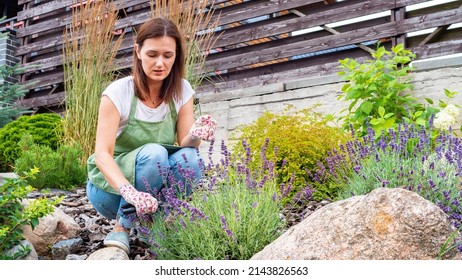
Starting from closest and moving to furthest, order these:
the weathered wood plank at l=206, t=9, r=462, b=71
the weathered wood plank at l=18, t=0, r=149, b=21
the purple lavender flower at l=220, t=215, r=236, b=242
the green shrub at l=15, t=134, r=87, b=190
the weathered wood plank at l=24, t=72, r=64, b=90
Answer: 1. the purple lavender flower at l=220, t=215, r=236, b=242
2. the green shrub at l=15, t=134, r=87, b=190
3. the weathered wood plank at l=206, t=9, r=462, b=71
4. the weathered wood plank at l=24, t=72, r=64, b=90
5. the weathered wood plank at l=18, t=0, r=149, b=21

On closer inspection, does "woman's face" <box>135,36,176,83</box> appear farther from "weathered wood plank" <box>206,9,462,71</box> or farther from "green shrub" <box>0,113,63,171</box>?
"green shrub" <box>0,113,63,171</box>

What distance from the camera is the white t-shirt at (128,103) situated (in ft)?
7.25

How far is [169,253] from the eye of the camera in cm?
200

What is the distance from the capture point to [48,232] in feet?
8.35

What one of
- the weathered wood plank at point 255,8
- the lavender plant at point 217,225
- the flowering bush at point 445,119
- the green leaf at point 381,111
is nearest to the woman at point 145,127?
the lavender plant at point 217,225

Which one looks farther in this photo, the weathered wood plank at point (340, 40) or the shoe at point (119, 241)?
the weathered wood plank at point (340, 40)

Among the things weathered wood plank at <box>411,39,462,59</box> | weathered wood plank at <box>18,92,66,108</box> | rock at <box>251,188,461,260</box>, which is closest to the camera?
rock at <box>251,188,461,260</box>

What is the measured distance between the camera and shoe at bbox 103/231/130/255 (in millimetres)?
2189

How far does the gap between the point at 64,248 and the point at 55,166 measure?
1.73 metres

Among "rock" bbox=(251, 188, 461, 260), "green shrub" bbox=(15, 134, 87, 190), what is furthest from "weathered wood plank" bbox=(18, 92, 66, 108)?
"rock" bbox=(251, 188, 461, 260)

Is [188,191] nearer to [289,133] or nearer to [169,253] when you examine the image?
[169,253]

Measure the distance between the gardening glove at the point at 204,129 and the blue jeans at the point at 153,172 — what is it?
0.37ft

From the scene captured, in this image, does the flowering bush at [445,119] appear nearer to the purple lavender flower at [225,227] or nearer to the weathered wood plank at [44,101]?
the purple lavender flower at [225,227]

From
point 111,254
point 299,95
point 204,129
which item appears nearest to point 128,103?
point 204,129
